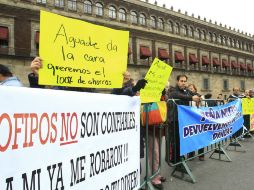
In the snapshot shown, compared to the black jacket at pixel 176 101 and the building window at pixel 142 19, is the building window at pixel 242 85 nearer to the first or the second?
the building window at pixel 142 19

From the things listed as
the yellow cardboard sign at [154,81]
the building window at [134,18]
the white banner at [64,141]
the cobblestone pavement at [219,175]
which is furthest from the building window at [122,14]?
Result: the white banner at [64,141]

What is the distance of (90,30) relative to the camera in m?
2.71

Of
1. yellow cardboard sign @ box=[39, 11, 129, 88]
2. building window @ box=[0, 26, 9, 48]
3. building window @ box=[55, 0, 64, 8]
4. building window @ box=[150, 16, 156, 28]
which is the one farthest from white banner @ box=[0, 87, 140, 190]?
building window @ box=[150, 16, 156, 28]

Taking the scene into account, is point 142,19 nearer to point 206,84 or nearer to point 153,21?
point 153,21

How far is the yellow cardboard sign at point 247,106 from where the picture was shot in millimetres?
7953

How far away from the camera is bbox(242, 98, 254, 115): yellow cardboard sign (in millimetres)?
7953

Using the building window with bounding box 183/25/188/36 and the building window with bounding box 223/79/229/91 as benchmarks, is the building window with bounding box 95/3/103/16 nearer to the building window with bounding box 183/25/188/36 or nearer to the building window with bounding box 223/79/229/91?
the building window with bounding box 183/25/188/36

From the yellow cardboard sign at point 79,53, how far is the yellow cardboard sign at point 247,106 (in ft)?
18.8

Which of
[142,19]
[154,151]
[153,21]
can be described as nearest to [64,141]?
[154,151]

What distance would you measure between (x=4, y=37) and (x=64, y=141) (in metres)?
25.0

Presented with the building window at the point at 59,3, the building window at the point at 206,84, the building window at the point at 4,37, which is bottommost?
the building window at the point at 206,84

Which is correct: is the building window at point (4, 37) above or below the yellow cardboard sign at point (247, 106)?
above

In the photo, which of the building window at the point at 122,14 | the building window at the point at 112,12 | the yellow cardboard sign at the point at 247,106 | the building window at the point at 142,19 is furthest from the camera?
the building window at the point at 142,19

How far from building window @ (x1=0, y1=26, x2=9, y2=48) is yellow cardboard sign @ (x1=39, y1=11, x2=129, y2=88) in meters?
24.0
